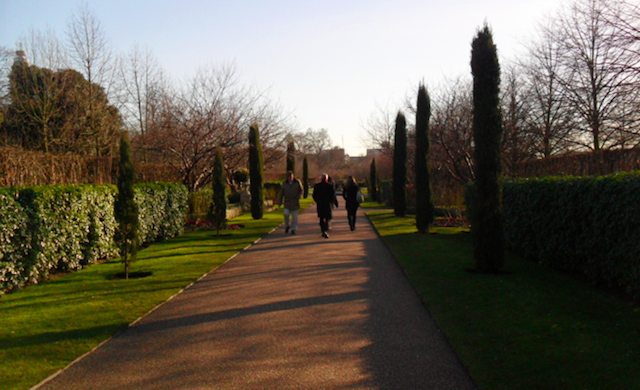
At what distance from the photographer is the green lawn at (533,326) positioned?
14.2ft

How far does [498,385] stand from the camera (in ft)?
13.8

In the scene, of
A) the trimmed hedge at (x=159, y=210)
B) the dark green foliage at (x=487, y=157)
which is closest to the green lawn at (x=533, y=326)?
the dark green foliage at (x=487, y=157)

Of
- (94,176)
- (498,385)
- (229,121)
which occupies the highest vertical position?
(229,121)

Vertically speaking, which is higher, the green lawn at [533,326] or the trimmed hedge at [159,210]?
the trimmed hedge at [159,210]

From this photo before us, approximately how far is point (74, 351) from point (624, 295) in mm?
7127

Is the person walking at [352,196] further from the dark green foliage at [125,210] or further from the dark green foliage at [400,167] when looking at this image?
the dark green foliage at [125,210]

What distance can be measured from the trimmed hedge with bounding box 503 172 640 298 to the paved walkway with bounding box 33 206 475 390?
2.79 metres

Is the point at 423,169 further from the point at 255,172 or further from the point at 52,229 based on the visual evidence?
the point at 52,229

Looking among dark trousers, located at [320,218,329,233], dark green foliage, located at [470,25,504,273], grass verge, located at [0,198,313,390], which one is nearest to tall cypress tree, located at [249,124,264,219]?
dark trousers, located at [320,218,329,233]

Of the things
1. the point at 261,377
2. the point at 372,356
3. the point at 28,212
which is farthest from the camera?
the point at 28,212

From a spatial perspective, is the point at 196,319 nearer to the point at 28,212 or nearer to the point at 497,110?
the point at 28,212

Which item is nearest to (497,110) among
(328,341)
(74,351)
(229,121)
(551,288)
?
(551,288)

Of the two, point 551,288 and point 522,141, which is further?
point 522,141

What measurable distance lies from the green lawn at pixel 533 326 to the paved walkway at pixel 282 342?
29 cm
